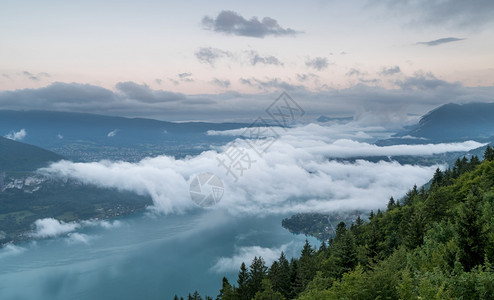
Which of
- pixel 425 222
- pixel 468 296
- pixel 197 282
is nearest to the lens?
pixel 468 296

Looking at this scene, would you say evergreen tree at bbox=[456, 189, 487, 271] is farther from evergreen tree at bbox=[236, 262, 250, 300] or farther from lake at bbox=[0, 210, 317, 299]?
lake at bbox=[0, 210, 317, 299]

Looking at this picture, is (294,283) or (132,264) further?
(132,264)

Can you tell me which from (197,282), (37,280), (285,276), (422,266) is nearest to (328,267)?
(285,276)

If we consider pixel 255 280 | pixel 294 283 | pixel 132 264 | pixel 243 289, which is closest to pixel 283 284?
pixel 294 283

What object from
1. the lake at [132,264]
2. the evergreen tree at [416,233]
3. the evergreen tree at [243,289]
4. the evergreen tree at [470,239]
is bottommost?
the lake at [132,264]

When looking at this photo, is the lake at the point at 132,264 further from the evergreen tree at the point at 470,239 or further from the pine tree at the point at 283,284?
the evergreen tree at the point at 470,239

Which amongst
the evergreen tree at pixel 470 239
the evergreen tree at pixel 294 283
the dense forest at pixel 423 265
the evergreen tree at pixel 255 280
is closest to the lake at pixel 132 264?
the evergreen tree at pixel 255 280

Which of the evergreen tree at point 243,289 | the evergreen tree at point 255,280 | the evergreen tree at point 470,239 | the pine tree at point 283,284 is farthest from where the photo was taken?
the evergreen tree at point 255,280

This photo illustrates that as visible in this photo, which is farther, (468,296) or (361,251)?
(361,251)

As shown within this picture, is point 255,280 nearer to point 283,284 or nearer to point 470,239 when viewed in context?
point 283,284

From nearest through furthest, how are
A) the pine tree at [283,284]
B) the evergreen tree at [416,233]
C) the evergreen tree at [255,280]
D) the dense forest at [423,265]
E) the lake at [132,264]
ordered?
the dense forest at [423,265], the evergreen tree at [416,233], the pine tree at [283,284], the evergreen tree at [255,280], the lake at [132,264]

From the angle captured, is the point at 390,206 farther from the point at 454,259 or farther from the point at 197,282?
the point at 197,282
